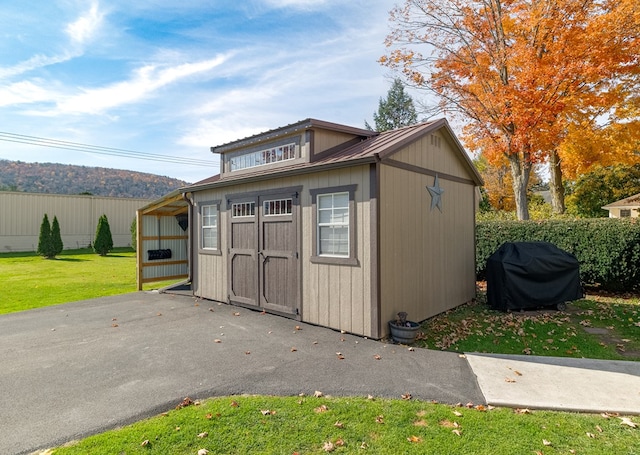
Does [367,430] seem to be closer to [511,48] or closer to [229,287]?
[229,287]

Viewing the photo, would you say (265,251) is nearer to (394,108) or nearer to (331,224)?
(331,224)

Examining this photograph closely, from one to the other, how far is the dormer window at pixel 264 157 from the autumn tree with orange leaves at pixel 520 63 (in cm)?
842

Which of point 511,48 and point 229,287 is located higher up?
point 511,48

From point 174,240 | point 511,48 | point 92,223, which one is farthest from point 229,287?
point 92,223

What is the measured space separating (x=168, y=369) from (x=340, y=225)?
329cm

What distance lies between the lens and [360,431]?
118 inches

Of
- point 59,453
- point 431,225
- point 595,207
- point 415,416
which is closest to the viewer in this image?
point 59,453

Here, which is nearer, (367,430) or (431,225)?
(367,430)

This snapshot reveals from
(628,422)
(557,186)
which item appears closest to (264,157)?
(628,422)

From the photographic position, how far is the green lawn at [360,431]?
2756mm

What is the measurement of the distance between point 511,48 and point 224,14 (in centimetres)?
950

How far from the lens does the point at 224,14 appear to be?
835cm

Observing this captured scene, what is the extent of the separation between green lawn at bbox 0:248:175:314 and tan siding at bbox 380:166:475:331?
8.03 meters

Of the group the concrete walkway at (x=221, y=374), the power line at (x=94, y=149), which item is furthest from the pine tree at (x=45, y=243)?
the concrete walkway at (x=221, y=374)
